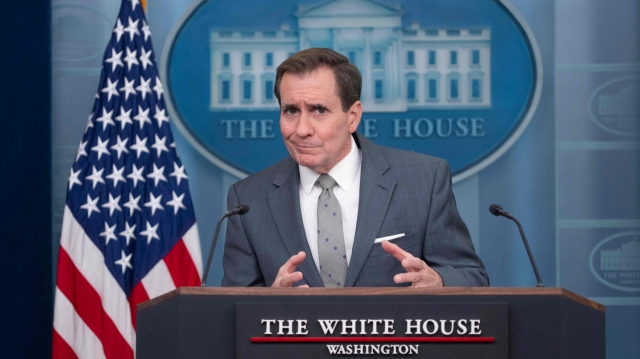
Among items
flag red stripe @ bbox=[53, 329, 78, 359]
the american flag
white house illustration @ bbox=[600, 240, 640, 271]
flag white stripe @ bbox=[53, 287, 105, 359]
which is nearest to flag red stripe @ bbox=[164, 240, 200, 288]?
the american flag

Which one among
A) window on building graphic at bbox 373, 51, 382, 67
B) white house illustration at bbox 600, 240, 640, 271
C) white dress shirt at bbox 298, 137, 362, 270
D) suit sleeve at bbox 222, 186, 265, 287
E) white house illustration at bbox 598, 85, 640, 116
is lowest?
white house illustration at bbox 600, 240, 640, 271

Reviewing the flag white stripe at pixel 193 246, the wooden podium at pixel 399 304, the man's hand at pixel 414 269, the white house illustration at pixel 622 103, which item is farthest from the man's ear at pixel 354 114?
the white house illustration at pixel 622 103

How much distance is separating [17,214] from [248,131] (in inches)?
53.8

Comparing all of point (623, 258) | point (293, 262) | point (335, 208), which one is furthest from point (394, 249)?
point (623, 258)

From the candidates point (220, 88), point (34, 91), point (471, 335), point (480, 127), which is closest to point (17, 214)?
point (34, 91)

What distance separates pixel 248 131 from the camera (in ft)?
14.7

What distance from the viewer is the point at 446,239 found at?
2.63 metres

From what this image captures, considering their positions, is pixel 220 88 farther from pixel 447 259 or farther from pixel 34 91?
pixel 447 259

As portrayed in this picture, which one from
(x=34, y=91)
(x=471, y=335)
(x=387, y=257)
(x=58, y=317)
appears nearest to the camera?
(x=471, y=335)

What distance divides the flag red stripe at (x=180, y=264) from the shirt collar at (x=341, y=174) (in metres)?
1.44

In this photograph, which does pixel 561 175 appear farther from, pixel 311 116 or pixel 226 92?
pixel 311 116

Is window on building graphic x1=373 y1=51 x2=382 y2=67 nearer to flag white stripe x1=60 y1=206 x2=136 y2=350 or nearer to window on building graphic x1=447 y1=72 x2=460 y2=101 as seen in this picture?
window on building graphic x1=447 y1=72 x2=460 y2=101

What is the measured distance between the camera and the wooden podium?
1812mm

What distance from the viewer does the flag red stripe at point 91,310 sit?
3.96m
